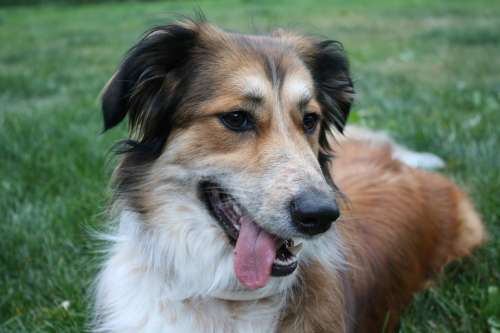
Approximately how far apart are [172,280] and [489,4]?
1654 cm

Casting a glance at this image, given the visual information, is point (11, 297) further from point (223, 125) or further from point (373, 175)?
point (373, 175)

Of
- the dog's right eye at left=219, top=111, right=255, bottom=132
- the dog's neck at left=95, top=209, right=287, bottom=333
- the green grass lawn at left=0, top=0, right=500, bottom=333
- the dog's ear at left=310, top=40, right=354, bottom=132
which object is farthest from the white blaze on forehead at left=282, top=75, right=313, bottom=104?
the dog's neck at left=95, top=209, right=287, bottom=333

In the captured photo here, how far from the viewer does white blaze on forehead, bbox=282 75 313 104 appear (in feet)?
9.64

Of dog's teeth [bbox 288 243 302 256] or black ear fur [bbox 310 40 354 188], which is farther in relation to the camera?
black ear fur [bbox 310 40 354 188]

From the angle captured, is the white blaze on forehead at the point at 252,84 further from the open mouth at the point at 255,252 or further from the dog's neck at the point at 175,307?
the dog's neck at the point at 175,307

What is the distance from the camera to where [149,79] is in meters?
2.90

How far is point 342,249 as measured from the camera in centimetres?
315

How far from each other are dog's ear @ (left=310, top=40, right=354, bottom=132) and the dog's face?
0.88 ft

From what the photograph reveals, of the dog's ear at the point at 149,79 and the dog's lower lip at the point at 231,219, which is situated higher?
the dog's ear at the point at 149,79

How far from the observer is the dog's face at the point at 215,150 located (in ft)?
8.91

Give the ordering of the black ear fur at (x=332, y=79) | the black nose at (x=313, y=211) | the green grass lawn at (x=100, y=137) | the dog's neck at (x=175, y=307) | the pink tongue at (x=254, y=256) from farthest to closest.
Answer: the green grass lawn at (x=100, y=137) < the black ear fur at (x=332, y=79) < the dog's neck at (x=175, y=307) < the pink tongue at (x=254, y=256) < the black nose at (x=313, y=211)

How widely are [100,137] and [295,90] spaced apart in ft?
11.1

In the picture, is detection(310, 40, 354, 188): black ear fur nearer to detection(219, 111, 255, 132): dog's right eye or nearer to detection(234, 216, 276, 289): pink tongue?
detection(219, 111, 255, 132): dog's right eye

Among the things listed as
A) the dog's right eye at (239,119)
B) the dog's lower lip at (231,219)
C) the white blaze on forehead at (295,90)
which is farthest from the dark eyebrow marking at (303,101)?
the dog's lower lip at (231,219)
